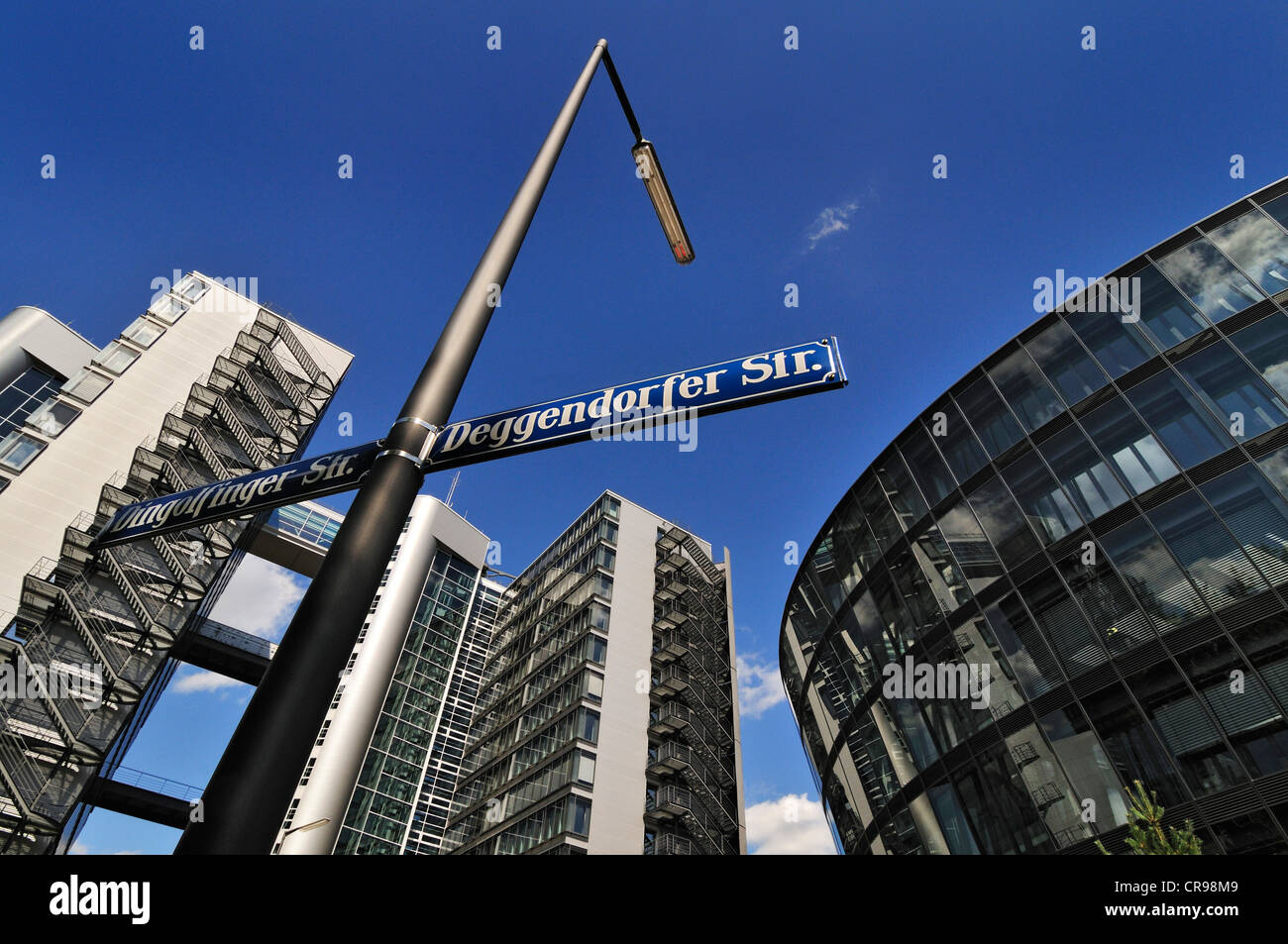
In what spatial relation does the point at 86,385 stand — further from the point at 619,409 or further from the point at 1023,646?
the point at 1023,646

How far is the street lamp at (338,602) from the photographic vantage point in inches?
94.7

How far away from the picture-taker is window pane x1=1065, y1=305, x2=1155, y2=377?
21.8 metres

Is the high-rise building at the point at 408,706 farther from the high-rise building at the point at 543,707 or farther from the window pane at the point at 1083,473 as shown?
the window pane at the point at 1083,473

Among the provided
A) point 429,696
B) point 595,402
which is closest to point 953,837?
point 595,402

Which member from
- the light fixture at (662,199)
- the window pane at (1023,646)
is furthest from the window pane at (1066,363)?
the light fixture at (662,199)

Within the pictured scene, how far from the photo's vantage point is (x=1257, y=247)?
2067 cm

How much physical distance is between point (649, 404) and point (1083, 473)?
22.3m

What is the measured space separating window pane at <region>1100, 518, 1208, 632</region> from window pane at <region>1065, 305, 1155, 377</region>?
5.41 m

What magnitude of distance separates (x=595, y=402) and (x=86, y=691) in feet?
95.5

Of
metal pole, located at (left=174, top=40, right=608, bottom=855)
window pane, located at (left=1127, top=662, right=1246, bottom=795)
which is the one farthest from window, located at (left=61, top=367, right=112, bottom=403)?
window pane, located at (left=1127, top=662, right=1246, bottom=795)

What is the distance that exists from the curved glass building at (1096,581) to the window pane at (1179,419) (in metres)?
0.05

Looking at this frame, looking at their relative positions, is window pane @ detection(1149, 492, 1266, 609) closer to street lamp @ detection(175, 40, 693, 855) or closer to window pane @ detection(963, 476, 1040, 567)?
window pane @ detection(963, 476, 1040, 567)

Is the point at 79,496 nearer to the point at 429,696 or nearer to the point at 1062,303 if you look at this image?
the point at 1062,303
